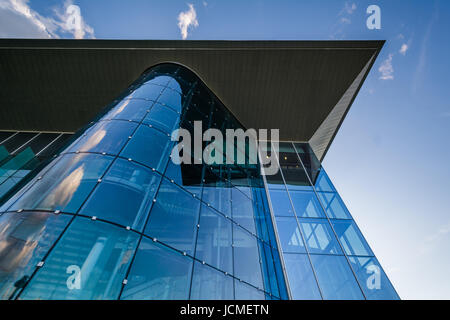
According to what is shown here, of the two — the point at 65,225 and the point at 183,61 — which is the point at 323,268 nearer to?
the point at 65,225

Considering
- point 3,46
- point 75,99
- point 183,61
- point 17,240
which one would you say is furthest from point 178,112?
point 3,46

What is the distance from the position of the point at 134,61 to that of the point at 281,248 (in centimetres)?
1166

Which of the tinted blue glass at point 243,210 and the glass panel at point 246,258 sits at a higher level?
the tinted blue glass at point 243,210

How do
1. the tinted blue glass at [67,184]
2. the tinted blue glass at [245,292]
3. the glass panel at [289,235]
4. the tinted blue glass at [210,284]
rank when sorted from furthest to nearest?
1. the glass panel at [289,235]
2. the tinted blue glass at [245,292]
3. the tinted blue glass at [210,284]
4. the tinted blue glass at [67,184]

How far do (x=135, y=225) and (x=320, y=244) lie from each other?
7592mm

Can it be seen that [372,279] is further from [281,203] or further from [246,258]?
[246,258]

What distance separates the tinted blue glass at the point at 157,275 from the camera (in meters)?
3.88

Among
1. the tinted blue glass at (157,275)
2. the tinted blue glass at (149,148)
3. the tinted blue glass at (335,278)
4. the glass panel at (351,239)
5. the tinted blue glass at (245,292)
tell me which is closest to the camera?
the tinted blue glass at (157,275)

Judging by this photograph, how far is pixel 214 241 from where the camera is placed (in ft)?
20.7

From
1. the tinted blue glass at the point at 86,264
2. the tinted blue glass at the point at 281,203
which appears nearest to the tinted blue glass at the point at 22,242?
the tinted blue glass at the point at 86,264

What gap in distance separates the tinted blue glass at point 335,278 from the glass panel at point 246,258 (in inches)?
112

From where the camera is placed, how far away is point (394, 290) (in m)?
7.61

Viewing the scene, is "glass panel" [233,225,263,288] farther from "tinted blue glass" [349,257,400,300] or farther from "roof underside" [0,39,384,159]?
"roof underside" [0,39,384,159]

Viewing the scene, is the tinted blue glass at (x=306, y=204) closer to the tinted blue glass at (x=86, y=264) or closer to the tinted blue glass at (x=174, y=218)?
the tinted blue glass at (x=174, y=218)
